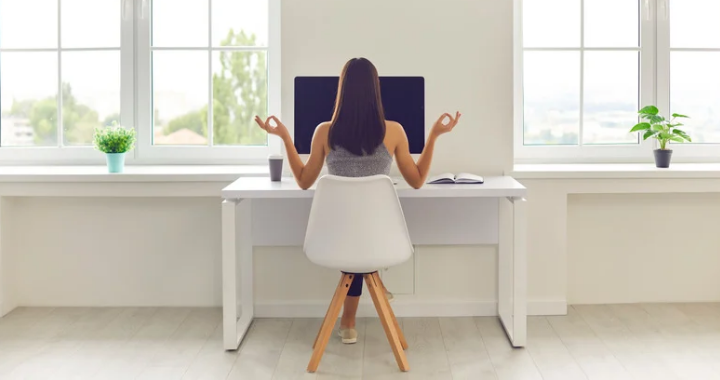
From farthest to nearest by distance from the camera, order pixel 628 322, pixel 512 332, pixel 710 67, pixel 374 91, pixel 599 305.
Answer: pixel 710 67 < pixel 599 305 < pixel 628 322 < pixel 512 332 < pixel 374 91

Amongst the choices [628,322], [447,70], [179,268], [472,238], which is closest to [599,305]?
[628,322]

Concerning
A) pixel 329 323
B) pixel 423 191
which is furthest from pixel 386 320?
pixel 423 191

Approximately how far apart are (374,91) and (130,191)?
1.30 meters

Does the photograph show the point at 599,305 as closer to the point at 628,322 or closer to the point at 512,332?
the point at 628,322

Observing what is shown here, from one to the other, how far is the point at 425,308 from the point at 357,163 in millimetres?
937

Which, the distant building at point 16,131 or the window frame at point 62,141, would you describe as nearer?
the window frame at point 62,141

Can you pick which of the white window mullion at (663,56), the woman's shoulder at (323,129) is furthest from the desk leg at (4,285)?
the white window mullion at (663,56)

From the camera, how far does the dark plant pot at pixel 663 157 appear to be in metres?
3.42

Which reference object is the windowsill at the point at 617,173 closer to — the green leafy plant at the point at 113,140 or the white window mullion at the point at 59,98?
the green leafy plant at the point at 113,140

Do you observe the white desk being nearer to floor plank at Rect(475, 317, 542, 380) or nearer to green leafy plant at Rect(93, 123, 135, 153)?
floor plank at Rect(475, 317, 542, 380)

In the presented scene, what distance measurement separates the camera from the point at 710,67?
150 inches

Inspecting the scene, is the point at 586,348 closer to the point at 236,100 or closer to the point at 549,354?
the point at 549,354

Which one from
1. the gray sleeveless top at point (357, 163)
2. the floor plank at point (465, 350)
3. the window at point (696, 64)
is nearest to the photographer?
the floor plank at point (465, 350)

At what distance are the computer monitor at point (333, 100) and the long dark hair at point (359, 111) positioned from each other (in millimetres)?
339
